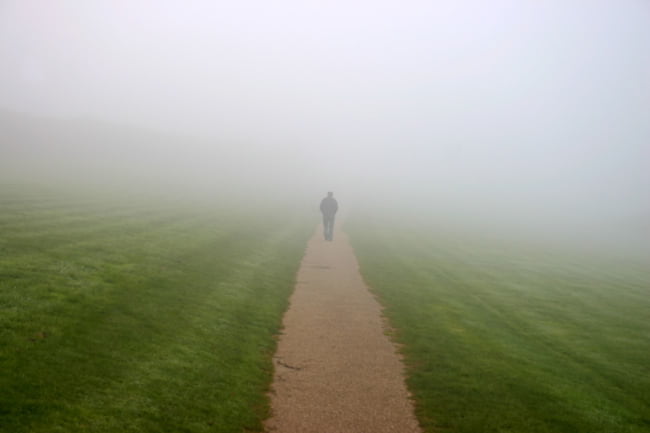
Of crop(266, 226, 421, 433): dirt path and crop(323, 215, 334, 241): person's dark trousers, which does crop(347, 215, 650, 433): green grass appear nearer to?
crop(266, 226, 421, 433): dirt path

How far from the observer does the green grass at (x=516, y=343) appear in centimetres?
1030

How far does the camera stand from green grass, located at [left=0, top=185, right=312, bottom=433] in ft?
27.0

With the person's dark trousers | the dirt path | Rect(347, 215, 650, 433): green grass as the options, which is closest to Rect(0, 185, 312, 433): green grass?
the dirt path

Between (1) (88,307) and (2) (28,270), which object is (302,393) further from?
(2) (28,270)

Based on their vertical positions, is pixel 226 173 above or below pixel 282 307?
above

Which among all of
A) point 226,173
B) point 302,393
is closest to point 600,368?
point 302,393

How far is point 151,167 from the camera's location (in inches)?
3583

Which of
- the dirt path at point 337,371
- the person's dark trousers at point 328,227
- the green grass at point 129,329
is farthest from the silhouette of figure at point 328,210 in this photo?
the dirt path at point 337,371

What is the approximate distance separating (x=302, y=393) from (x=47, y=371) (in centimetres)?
512

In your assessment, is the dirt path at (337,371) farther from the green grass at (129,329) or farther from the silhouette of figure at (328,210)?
the silhouette of figure at (328,210)

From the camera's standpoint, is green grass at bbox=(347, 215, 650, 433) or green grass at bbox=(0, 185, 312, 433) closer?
green grass at bbox=(0, 185, 312, 433)

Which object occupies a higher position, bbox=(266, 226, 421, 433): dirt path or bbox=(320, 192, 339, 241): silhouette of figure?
bbox=(320, 192, 339, 241): silhouette of figure

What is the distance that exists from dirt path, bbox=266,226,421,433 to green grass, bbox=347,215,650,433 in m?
0.62

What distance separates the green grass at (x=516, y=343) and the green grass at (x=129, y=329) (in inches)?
178
